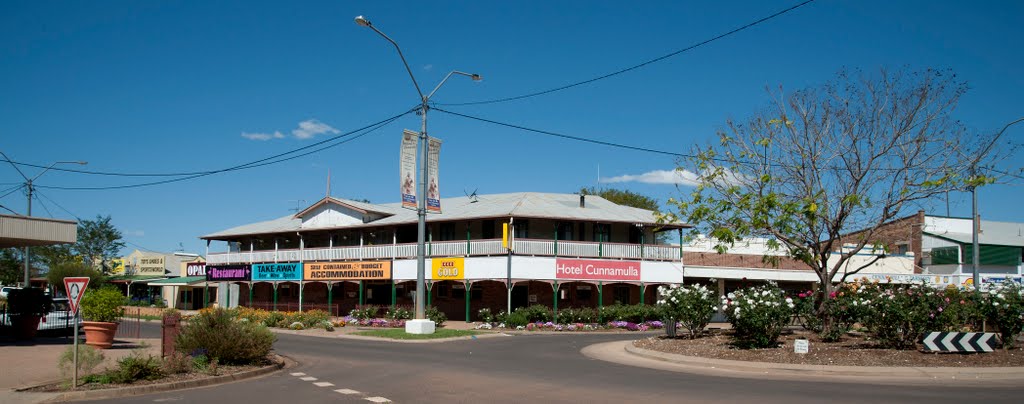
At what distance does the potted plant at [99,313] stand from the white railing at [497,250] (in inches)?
787

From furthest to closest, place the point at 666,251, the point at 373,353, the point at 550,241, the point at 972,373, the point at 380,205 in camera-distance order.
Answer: the point at 380,205, the point at 666,251, the point at 550,241, the point at 373,353, the point at 972,373

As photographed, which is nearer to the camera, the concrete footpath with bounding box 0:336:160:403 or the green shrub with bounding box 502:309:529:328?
the concrete footpath with bounding box 0:336:160:403

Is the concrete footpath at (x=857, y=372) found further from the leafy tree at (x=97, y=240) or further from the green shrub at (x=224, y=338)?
the leafy tree at (x=97, y=240)

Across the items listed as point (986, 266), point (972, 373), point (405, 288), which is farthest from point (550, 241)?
point (986, 266)

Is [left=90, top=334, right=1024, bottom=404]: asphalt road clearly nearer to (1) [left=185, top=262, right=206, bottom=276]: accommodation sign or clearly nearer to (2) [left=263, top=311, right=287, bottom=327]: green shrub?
(2) [left=263, top=311, right=287, bottom=327]: green shrub

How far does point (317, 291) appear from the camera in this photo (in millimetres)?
50219

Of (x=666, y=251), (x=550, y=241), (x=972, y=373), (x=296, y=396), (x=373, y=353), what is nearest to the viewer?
(x=296, y=396)

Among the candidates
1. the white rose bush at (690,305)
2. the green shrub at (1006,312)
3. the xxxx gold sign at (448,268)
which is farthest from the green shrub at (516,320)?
the green shrub at (1006,312)

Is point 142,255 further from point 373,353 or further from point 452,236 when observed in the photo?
point 373,353

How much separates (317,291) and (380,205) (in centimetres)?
658

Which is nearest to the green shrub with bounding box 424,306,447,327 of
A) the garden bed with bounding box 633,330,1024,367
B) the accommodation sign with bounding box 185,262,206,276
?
the garden bed with bounding box 633,330,1024,367

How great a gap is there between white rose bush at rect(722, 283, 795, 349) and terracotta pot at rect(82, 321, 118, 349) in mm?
15440

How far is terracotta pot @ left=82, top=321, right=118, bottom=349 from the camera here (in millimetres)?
20094

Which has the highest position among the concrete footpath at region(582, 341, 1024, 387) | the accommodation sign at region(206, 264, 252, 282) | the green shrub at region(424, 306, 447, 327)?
the accommodation sign at region(206, 264, 252, 282)
